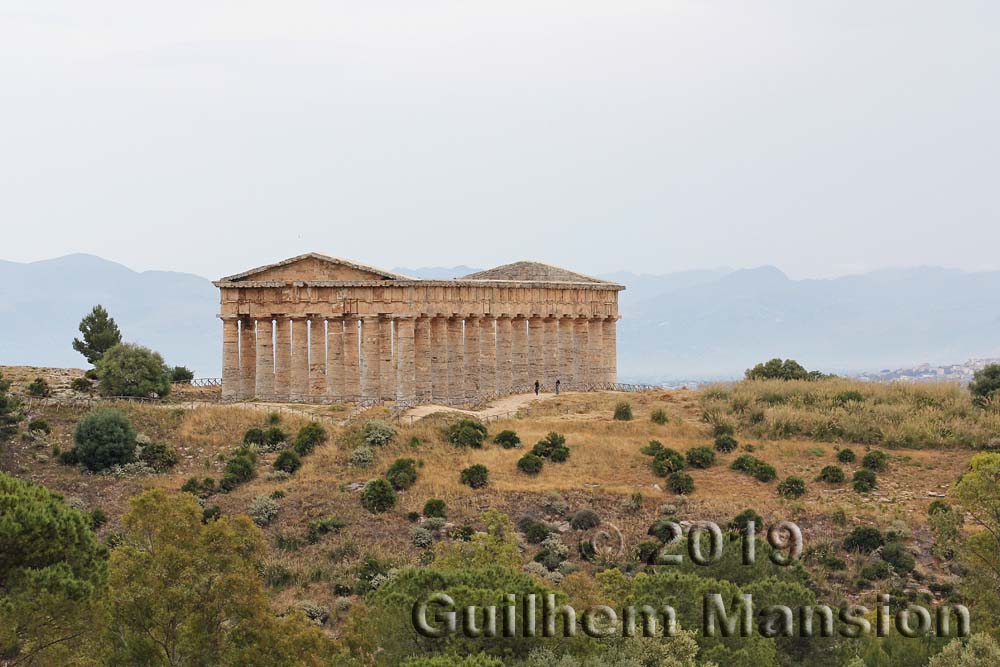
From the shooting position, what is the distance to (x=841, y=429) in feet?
171

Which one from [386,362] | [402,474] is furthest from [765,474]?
[386,362]

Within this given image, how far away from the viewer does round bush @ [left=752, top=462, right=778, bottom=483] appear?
4703cm

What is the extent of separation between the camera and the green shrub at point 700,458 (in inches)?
1924

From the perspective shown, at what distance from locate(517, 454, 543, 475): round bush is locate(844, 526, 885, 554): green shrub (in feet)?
39.6

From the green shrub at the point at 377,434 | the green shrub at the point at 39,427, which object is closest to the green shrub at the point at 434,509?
the green shrub at the point at 377,434

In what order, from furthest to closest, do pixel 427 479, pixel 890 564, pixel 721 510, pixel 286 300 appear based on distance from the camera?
pixel 286 300, pixel 427 479, pixel 721 510, pixel 890 564

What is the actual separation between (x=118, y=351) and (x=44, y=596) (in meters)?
35.5

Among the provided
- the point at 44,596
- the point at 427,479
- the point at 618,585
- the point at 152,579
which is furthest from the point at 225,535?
the point at 427,479

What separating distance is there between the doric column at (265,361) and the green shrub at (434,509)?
17.7 meters

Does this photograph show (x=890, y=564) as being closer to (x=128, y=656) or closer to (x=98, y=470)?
(x=128, y=656)

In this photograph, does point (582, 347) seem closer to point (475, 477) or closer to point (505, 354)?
point (505, 354)

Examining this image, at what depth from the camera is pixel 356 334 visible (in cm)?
5919

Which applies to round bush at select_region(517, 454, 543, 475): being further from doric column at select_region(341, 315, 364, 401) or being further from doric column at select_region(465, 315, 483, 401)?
doric column at select_region(465, 315, 483, 401)

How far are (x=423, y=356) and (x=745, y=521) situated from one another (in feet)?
74.6
